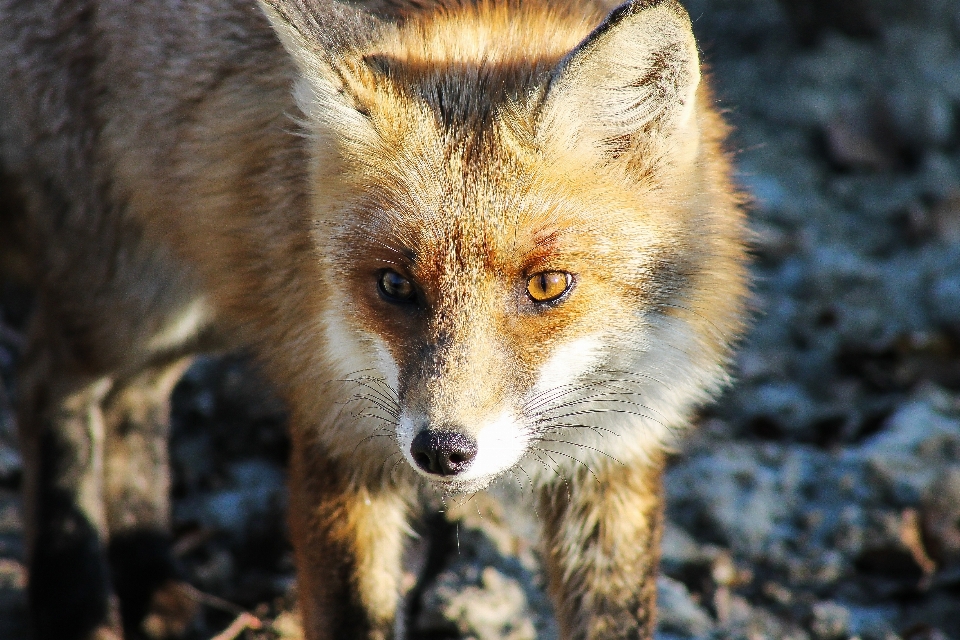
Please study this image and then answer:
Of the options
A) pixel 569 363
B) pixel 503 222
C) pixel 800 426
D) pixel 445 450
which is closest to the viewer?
pixel 445 450

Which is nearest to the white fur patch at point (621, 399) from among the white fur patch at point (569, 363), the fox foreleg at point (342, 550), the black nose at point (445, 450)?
the white fur patch at point (569, 363)

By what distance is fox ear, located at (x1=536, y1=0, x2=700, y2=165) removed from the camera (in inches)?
91.9

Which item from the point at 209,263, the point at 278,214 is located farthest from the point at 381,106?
the point at 209,263

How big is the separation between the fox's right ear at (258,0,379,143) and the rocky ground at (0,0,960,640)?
5.03 feet

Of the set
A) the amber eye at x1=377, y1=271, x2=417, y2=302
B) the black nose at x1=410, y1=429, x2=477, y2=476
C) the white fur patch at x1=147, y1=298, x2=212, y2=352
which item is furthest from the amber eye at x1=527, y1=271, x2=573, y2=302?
the white fur patch at x1=147, y1=298, x2=212, y2=352

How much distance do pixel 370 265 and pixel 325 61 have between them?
509 mm

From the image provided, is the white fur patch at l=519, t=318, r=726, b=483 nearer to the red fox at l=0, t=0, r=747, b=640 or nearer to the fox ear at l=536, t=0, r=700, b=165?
the red fox at l=0, t=0, r=747, b=640

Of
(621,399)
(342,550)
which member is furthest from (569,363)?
(342,550)

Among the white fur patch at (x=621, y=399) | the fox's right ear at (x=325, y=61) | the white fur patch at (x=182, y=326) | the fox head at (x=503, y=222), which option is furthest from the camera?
the white fur patch at (x=182, y=326)

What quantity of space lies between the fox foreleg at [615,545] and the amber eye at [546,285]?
0.76 m

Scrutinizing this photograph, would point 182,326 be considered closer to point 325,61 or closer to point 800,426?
point 325,61

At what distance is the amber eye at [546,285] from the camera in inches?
97.7

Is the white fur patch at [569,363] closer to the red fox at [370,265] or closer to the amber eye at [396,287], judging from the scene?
the red fox at [370,265]

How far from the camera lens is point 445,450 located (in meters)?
2.29
